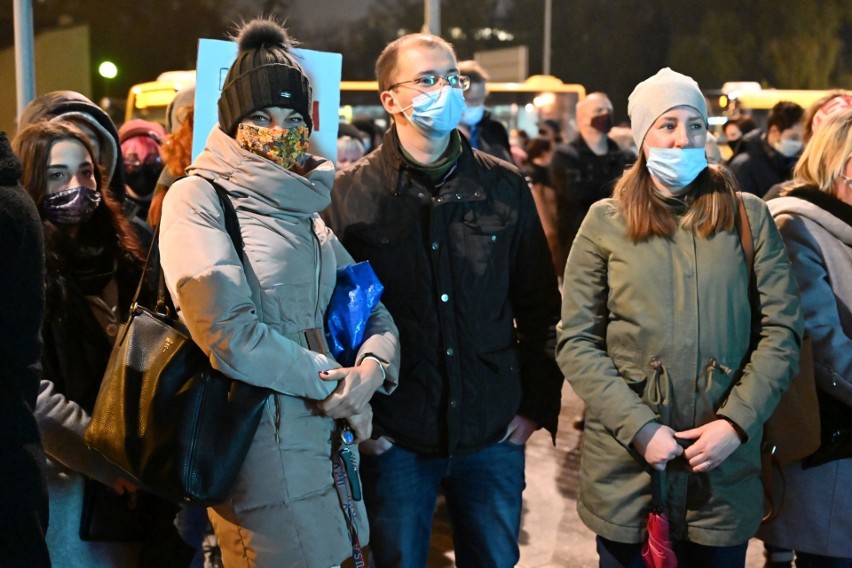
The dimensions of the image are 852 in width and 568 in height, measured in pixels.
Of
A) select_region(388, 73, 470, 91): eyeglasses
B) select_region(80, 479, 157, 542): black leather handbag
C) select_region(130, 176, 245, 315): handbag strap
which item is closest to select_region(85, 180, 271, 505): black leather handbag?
select_region(130, 176, 245, 315): handbag strap

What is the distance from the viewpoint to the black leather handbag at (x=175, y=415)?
2.57 metres

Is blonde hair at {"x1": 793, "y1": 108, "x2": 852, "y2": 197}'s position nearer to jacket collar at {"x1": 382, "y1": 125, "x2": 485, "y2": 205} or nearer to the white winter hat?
the white winter hat

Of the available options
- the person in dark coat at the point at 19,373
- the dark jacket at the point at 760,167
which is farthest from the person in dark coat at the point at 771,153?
the person in dark coat at the point at 19,373

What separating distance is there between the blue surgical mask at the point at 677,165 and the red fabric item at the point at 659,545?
1.10m

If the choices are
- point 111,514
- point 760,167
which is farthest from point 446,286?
point 760,167

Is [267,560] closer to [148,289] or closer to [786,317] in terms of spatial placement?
[148,289]

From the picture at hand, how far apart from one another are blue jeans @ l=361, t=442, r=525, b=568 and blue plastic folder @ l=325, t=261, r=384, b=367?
525 mm

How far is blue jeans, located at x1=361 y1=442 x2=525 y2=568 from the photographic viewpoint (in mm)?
3314

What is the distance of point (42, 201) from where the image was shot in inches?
129

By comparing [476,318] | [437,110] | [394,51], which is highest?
[394,51]

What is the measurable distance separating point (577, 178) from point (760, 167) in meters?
1.49

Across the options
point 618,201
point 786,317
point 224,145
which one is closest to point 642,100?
point 618,201

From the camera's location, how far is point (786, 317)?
10.5ft

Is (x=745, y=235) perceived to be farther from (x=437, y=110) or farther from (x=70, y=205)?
(x=70, y=205)
